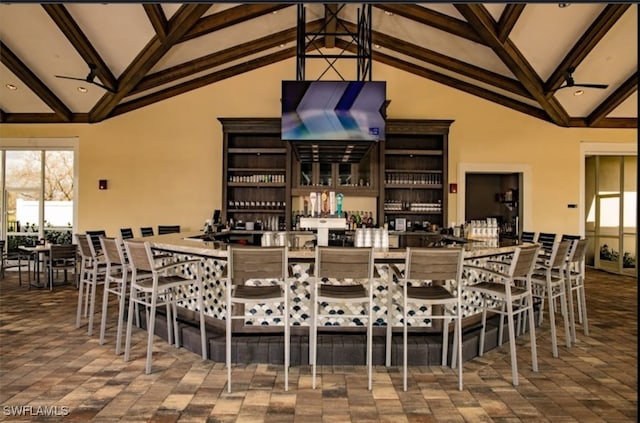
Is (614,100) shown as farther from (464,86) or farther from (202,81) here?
(202,81)

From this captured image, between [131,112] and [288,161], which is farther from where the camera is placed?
[131,112]

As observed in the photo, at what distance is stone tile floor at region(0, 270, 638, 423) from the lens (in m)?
2.79

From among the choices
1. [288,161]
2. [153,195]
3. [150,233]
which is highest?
[288,161]

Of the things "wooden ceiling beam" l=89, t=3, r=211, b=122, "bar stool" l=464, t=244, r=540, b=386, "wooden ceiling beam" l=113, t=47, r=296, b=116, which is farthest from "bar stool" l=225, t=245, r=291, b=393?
"wooden ceiling beam" l=113, t=47, r=296, b=116

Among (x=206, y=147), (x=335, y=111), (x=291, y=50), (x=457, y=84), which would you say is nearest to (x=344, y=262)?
(x=335, y=111)

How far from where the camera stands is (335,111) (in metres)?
4.34

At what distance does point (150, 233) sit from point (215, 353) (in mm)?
3586

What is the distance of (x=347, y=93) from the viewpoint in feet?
14.2

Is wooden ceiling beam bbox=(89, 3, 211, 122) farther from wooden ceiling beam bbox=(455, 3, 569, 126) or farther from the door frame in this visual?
the door frame

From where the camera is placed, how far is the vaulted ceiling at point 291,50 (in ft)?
→ 18.7

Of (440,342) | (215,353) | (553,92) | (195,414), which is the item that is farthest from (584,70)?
(195,414)

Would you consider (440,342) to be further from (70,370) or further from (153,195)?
(153,195)

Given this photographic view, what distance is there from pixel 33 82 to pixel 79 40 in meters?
1.74

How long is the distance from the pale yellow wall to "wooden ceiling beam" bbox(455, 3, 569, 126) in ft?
3.25
